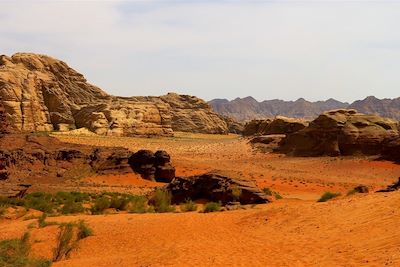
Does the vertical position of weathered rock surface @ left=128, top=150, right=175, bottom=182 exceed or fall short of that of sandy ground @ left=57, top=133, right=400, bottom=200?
it exceeds it

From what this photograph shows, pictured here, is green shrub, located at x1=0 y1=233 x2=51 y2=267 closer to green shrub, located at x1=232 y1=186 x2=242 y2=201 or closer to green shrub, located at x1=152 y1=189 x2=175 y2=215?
green shrub, located at x1=152 y1=189 x2=175 y2=215

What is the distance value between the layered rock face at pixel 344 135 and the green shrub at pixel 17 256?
39482 mm

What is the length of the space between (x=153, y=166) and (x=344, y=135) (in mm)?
23942

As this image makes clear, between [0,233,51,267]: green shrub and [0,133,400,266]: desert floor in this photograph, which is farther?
[0,133,400,266]: desert floor

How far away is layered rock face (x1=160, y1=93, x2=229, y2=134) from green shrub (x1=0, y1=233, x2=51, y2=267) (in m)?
84.0

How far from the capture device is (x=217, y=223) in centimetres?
1653

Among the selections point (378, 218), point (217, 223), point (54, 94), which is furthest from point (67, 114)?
point (378, 218)

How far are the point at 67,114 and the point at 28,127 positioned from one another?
9223mm

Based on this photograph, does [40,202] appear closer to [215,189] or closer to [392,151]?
[215,189]

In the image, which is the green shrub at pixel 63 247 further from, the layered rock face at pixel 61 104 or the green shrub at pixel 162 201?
the layered rock face at pixel 61 104

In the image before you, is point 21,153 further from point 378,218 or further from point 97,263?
point 378,218

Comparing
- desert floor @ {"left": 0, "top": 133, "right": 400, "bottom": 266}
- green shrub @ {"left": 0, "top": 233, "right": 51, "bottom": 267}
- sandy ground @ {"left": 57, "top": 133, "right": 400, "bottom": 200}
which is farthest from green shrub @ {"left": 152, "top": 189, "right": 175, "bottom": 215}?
green shrub @ {"left": 0, "top": 233, "right": 51, "bottom": 267}

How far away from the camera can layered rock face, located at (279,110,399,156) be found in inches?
1859

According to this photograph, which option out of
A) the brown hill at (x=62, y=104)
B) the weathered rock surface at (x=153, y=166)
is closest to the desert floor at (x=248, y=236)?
the weathered rock surface at (x=153, y=166)
